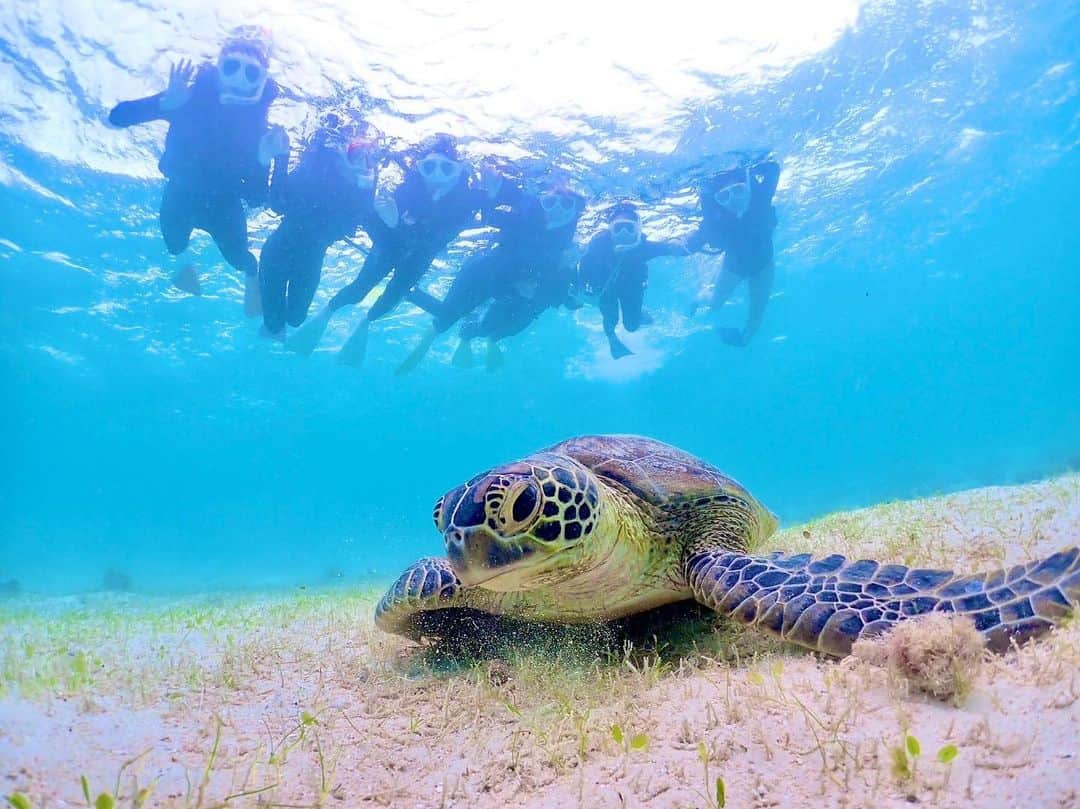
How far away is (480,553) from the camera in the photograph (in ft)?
7.54

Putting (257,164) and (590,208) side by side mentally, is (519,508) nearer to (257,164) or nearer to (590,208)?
(257,164)

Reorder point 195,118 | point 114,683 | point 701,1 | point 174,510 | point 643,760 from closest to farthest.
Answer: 1. point 643,760
2. point 114,683
3. point 195,118
4. point 701,1
5. point 174,510

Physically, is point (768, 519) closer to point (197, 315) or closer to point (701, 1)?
point (701, 1)

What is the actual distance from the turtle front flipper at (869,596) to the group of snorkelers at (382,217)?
36.3 feet

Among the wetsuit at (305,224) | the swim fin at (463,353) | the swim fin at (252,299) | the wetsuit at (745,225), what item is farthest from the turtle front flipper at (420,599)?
the wetsuit at (745,225)

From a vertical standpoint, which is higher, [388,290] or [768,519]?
[388,290]

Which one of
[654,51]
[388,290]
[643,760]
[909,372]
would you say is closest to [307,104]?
[388,290]

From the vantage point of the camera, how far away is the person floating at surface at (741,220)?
1530 cm

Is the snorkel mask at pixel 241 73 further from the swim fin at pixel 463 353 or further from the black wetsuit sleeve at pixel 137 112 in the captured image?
the swim fin at pixel 463 353

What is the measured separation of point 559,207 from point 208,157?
293 inches

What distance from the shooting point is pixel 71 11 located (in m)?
11.1

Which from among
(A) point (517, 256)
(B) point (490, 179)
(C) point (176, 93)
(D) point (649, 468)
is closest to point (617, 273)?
(A) point (517, 256)

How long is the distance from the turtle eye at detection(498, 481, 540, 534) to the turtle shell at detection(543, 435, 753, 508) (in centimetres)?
111

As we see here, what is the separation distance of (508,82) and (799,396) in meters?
60.0
